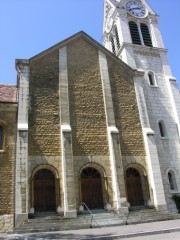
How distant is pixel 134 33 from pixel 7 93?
1367 centimetres

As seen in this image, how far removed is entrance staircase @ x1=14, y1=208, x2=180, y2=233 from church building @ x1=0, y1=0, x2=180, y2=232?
18.6 inches

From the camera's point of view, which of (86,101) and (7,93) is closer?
(86,101)

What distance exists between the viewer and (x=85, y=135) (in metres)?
16.8

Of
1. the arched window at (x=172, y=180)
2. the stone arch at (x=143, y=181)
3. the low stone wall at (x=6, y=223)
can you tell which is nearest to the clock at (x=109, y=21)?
the stone arch at (x=143, y=181)

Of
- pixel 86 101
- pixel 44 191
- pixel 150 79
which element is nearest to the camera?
pixel 44 191

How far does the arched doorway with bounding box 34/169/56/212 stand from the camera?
14.6m

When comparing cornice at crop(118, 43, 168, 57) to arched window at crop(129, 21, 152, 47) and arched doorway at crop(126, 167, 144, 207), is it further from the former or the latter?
arched doorway at crop(126, 167, 144, 207)

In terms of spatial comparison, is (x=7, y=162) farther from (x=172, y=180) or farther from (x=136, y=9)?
(x=136, y=9)

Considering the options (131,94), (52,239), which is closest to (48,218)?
(52,239)

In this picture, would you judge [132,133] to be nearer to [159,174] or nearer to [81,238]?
[159,174]

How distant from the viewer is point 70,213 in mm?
14156

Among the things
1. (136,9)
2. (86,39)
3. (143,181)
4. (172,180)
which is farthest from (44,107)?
(136,9)

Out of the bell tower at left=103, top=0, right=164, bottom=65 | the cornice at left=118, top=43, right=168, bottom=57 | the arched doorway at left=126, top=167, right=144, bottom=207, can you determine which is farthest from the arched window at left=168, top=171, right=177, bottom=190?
the cornice at left=118, top=43, right=168, bottom=57

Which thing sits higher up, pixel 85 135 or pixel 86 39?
pixel 86 39
